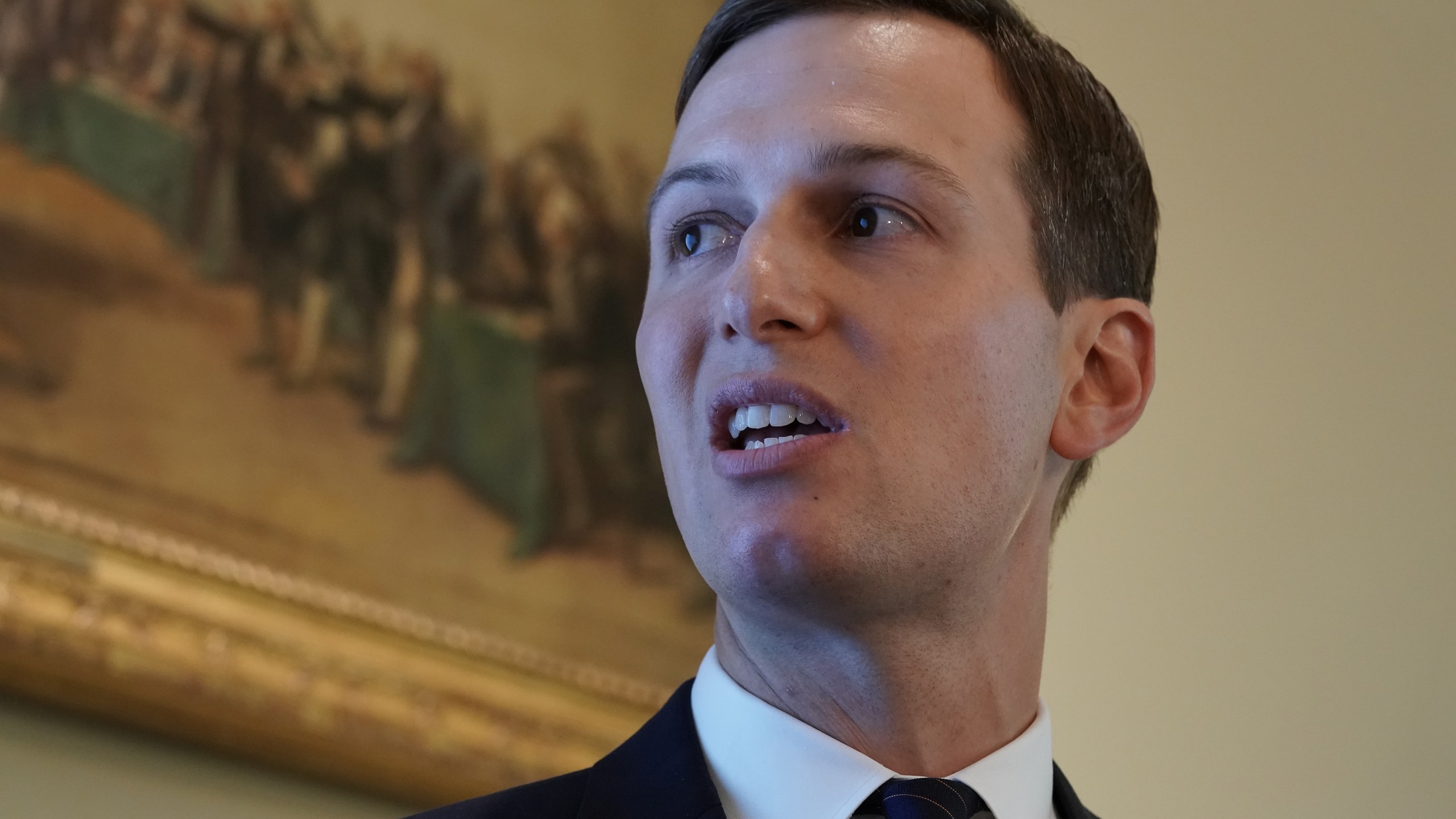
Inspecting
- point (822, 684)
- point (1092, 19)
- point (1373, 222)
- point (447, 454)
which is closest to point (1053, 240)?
point (822, 684)

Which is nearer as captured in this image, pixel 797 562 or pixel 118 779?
pixel 797 562

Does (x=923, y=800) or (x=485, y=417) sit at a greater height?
(x=923, y=800)

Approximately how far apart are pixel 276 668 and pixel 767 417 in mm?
1853

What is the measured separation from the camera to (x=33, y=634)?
2.75 meters

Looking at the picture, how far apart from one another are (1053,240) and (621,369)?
2239 mm

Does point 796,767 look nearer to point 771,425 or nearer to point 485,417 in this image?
point 771,425

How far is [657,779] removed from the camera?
173 centimetres

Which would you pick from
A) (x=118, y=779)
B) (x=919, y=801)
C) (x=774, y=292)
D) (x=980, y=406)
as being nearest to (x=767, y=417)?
(x=774, y=292)

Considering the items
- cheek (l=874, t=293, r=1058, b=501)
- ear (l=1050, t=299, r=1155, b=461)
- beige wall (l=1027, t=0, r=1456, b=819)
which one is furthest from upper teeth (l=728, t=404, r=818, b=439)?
beige wall (l=1027, t=0, r=1456, b=819)

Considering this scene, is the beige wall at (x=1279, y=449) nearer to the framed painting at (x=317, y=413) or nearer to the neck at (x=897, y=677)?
the framed painting at (x=317, y=413)

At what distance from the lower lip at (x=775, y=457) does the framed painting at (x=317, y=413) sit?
70.2 inches

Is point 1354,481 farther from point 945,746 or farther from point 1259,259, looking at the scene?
point 945,746

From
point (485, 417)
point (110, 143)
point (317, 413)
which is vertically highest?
point (110, 143)

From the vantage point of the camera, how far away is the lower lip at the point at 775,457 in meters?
1.60
